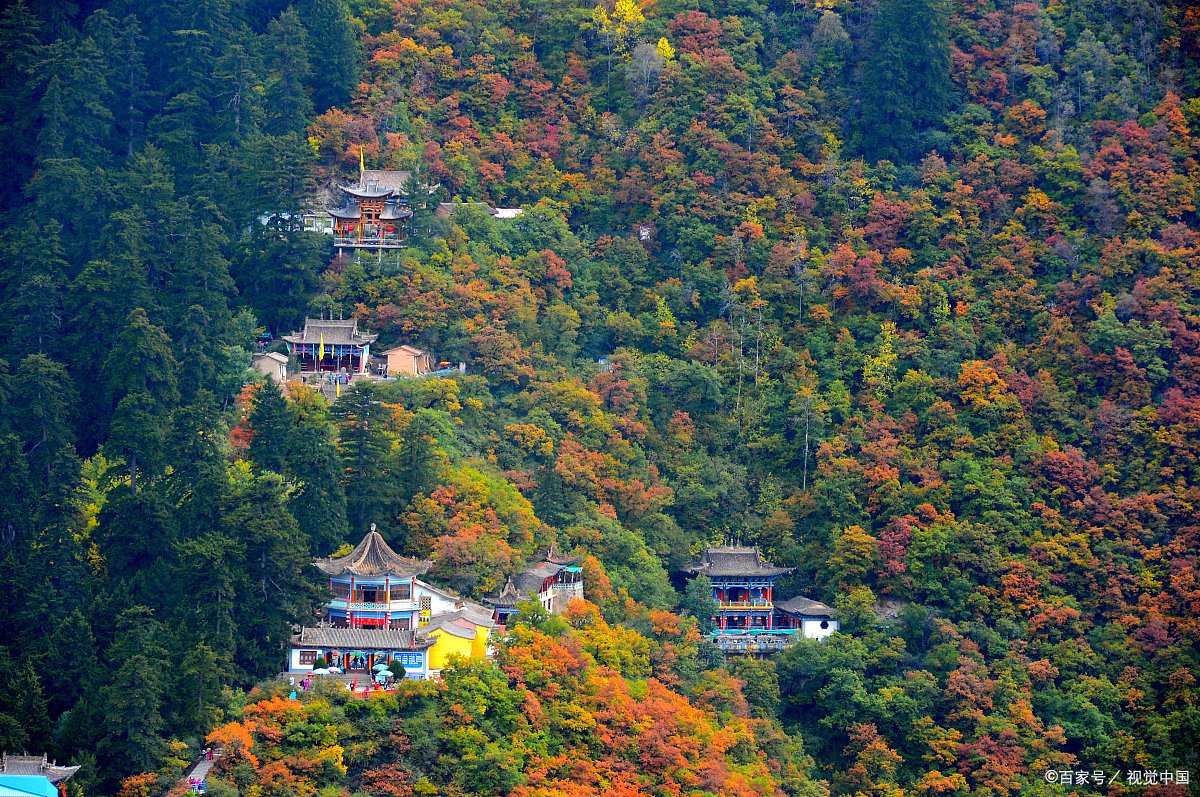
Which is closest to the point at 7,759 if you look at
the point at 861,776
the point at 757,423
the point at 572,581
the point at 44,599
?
the point at 44,599

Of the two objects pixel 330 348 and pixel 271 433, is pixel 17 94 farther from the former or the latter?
pixel 271 433

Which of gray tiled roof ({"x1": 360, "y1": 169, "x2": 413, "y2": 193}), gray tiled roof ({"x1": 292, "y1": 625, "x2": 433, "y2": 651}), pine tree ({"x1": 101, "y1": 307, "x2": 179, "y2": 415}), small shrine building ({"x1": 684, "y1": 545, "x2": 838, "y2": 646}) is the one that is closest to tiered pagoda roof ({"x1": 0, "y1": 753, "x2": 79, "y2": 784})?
gray tiled roof ({"x1": 292, "y1": 625, "x2": 433, "y2": 651})

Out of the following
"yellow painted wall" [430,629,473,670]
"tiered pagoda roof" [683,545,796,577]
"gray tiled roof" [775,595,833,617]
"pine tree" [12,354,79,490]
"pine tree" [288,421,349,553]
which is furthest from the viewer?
"tiered pagoda roof" [683,545,796,577]

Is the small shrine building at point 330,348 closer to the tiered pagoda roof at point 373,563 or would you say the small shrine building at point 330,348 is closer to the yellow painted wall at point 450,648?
the tiered pagoda roof at point 373,563

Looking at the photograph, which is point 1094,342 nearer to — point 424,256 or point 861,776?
point 861,776

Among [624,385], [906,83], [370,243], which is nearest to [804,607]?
[624,385]

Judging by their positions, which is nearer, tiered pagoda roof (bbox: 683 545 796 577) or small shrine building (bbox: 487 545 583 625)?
small shrine building (bbox: 487 545 583 625)

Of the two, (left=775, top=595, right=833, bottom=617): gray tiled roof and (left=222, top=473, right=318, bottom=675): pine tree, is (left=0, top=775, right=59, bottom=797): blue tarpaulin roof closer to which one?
(left=222, top=473, right=318, bottom=675): pine tree
